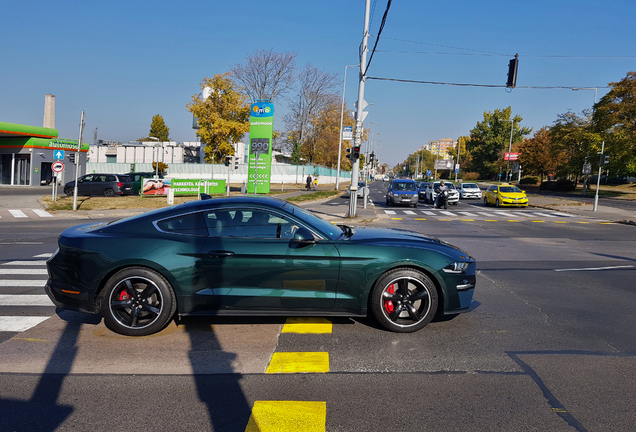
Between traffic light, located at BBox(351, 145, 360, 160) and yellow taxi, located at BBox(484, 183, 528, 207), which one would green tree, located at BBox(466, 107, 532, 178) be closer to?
yellow taxi, located at BBox(484, 183, 528, 207)

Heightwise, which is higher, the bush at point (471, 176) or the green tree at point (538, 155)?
the green tree at point (538, 155)

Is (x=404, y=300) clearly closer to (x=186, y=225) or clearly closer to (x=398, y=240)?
(x=398, y=240)

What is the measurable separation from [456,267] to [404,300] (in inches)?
26.9

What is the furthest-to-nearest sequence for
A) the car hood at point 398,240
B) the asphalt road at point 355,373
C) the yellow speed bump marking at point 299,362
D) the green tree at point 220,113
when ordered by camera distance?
the green tree at point 220,113 < the car hood at point 398,240 < the yellow speed bump marking at point 299,362 < the asphalt road at point 355,373

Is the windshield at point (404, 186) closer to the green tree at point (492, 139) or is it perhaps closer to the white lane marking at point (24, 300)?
Answer: the white lane marking at point (24, 300)

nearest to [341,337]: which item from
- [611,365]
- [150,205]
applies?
[611,365]

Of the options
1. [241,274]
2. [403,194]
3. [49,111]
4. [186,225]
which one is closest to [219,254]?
[241,274]

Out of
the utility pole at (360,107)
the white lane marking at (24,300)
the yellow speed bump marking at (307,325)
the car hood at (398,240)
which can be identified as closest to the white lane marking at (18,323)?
the white lane marking at (24,300)

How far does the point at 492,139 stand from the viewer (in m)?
88.2

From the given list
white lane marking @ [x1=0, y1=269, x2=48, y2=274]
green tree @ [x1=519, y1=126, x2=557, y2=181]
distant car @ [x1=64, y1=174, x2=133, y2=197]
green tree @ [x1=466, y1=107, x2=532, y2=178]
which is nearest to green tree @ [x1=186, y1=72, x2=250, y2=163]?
distant car @ [x1=64, y1=174, x2=133, y2=197]

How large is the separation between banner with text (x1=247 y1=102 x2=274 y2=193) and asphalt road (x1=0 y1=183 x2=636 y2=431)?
1045 inches

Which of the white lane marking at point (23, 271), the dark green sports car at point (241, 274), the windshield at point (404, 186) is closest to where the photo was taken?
the dark green sports car at point (241, 274)

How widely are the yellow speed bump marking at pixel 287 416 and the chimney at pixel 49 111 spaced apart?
55158 mm

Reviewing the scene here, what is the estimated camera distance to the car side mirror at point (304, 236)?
4.87m
